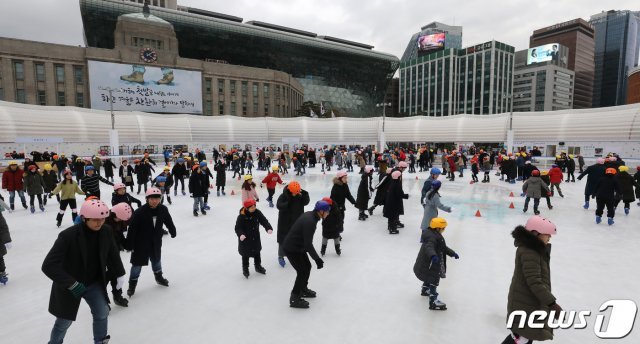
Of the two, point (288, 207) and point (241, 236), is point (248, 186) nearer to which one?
point (288, 207)

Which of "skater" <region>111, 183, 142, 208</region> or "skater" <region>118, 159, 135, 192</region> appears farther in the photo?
"skater" <region>118, 159, 135, 192</region>

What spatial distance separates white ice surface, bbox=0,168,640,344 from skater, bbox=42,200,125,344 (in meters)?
0.98

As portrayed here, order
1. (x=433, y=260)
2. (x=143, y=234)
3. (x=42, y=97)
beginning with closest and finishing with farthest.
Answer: (x=433, y=260)
(x=143, y=234)
(x=42, y=97)

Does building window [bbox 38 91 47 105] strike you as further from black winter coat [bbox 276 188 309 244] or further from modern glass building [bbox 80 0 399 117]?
black winter coat [bbox 276 188 309 244]

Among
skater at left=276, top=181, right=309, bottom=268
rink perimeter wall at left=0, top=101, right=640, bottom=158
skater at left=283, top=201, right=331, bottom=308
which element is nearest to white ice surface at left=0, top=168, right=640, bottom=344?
skater at left=283, top=201, right=331, bottom=308

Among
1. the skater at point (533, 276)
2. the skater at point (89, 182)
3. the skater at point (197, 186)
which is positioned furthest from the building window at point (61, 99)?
the skater at point (533, 276)

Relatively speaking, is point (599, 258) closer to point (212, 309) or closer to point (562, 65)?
point (212, 309)

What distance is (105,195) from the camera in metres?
14.5

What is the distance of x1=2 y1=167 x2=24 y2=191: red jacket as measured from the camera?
10.7m

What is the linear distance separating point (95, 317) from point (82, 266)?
2.14 ft

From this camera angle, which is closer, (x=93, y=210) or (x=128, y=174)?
(x=93, y=210)

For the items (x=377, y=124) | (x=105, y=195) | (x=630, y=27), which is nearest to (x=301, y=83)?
(x=377, y=124)

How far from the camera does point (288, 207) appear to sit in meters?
5.93

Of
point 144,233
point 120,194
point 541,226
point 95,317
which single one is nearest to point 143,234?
point 144,233
